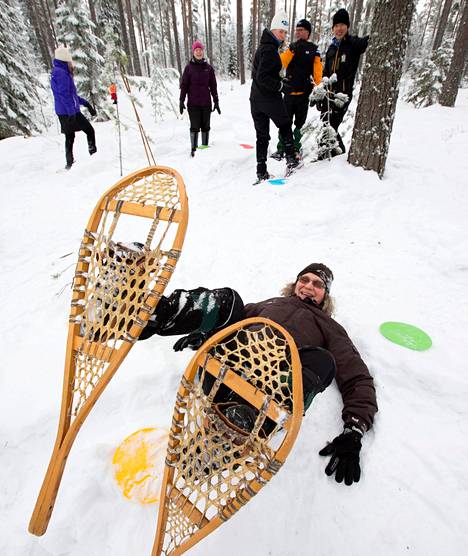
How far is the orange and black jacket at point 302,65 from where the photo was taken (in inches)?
191

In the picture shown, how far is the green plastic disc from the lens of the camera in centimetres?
232

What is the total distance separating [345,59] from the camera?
481 cm

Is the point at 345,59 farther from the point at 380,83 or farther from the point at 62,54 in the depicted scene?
A: the point at 62,54

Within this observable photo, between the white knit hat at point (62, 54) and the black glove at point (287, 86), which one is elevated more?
the white knit hat at point (62, 54)

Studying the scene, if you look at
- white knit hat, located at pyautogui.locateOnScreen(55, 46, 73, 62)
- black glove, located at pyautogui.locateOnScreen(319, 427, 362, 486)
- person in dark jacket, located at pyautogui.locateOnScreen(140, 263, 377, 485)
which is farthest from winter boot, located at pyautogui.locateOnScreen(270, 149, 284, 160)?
black glove, located at pyautogui.locateOnScreen(319, 427, 362, 486)

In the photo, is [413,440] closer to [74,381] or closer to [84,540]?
[84,540]

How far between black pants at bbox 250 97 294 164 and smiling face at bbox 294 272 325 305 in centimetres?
325

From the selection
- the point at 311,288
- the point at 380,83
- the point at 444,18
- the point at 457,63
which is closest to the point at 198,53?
the point at 380,83

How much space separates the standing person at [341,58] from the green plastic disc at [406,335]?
362 cm

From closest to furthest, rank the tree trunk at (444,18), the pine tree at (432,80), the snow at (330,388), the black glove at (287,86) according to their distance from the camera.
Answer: the snow at (330,388) < the black glove at (287,86) < the pine tree at (432,80) < the tree trunk at (444,18)

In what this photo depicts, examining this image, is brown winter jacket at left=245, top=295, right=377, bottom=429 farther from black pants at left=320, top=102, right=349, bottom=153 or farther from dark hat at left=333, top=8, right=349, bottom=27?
dark hat at left=333, top=8, right=349, bottom=27

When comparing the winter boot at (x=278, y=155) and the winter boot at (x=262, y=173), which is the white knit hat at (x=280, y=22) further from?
the winter boot at (x=278, y=155)

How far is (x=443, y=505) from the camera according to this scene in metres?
1.47

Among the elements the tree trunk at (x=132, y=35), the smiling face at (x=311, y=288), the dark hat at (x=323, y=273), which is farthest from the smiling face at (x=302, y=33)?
the tree trunk at (x=132, y=35)
